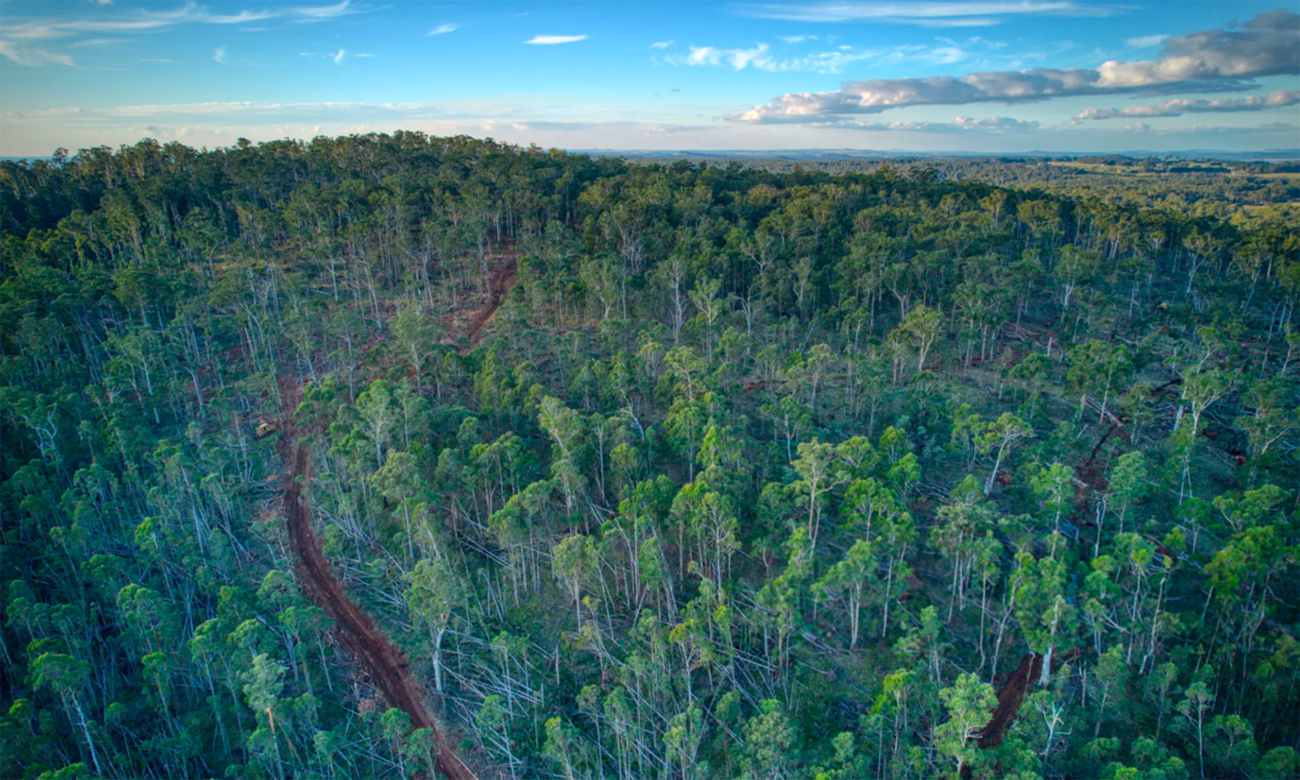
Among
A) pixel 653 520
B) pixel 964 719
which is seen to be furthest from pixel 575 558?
pixel 964 719

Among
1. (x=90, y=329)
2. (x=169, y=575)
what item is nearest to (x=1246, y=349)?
(x=169, y=575)

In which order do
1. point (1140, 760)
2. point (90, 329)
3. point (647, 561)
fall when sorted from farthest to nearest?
1. point (90, 329)
2. point (647, 561)
3. point (1140, 760)

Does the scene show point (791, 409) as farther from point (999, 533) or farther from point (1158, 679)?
point (1158, 679)

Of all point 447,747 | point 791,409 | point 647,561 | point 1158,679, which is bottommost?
point 447,747

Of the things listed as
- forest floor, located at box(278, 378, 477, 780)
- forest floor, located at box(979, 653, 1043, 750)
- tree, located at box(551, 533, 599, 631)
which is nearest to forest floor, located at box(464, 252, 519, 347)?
forest floor, located at box(278, 378, 477, 780)

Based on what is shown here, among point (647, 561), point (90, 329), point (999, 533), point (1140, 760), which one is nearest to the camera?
point (1140, 760)

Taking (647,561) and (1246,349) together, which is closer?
(647,561)

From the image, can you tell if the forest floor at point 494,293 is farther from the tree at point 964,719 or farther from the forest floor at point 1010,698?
the tree at point 964,719

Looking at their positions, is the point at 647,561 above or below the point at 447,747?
above
